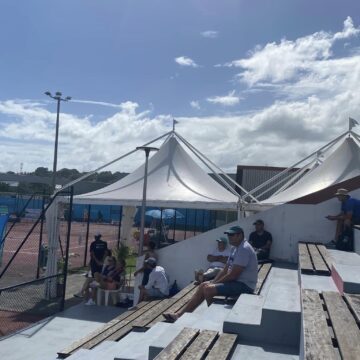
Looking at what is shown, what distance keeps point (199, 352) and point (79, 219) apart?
43071 millimetres

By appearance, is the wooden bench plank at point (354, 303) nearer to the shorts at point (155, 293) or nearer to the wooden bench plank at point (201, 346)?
the wooden bench plank at point (201, 346)

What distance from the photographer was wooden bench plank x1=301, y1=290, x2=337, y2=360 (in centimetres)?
280

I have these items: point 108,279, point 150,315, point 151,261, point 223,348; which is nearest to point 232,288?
point 223,348

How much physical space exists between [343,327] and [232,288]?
2776 mm

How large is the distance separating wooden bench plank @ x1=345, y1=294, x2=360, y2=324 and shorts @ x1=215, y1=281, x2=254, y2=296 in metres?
1.99

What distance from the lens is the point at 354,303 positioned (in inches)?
153

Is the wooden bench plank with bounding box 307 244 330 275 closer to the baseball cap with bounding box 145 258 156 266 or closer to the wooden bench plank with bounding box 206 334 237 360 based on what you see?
the wooden bench plank with bounding box 206 334 237 360

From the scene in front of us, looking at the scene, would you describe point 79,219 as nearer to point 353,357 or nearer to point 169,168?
point 169,168

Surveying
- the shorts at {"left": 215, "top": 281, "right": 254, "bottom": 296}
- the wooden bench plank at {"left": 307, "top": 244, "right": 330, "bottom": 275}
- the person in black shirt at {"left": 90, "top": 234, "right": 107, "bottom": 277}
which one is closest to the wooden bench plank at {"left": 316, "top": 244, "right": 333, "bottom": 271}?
the wooden bench plank at {"left": 307, "top": 244, "right": 330, "bottom": 275}

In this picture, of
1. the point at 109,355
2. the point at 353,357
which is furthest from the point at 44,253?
the point at 353,357

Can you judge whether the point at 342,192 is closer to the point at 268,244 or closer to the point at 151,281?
the point at 268,244

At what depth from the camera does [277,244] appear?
1021 centimetres

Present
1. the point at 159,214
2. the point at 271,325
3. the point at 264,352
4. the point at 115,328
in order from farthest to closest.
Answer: the point at 159,214 → the point at 115,328 → the point at 271,325 → the point at 264,352

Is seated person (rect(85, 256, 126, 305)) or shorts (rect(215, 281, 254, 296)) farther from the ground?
shorts (rect(215, 281, 254, 296))
